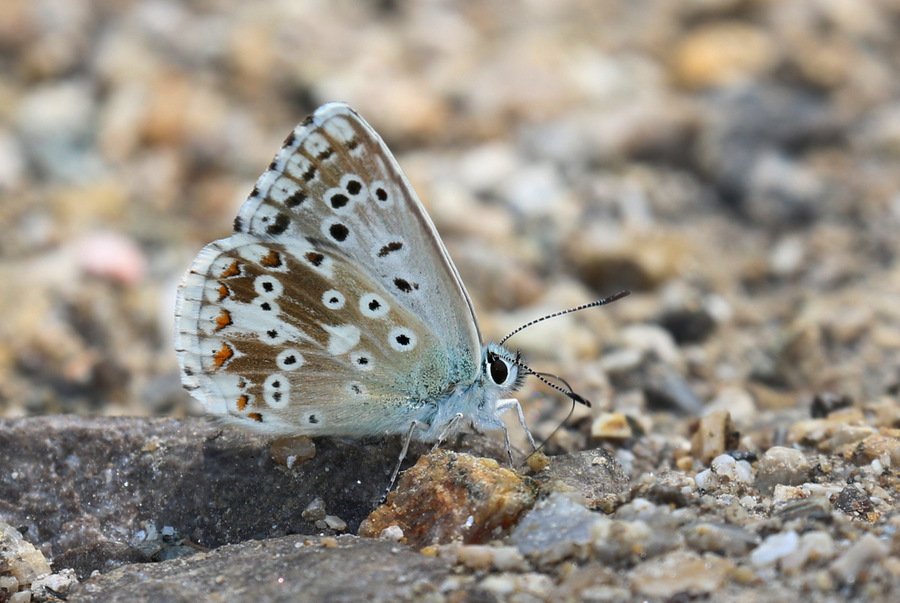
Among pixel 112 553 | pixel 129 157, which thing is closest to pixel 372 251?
pixel 112 553

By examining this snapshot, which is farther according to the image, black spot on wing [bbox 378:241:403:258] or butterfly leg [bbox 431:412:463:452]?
butterfly leg [bbox 431:412:463:452]

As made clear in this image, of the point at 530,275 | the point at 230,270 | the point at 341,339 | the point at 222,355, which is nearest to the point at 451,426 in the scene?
the point at 341,339

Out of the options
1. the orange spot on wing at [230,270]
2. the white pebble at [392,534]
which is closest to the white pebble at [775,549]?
the white pebble at [392,534]

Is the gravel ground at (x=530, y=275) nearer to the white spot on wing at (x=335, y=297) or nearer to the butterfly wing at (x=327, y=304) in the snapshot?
the butterfly wing at (x=327, y=304)

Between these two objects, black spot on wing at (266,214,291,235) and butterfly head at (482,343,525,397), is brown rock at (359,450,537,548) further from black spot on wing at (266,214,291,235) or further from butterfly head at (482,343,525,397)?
black spot on wing at (266,214,291,235)

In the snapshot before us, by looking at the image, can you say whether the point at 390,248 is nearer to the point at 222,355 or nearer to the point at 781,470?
the point at 222,355

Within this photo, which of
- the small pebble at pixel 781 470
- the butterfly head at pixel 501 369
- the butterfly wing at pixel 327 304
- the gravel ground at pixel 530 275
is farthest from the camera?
the butterfly head at pixel 501 369

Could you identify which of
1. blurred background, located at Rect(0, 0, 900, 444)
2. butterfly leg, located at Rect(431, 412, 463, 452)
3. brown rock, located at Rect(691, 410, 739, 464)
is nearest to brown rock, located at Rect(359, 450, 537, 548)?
butterfly leg, located at Rect(431, 412, 463, 452)
